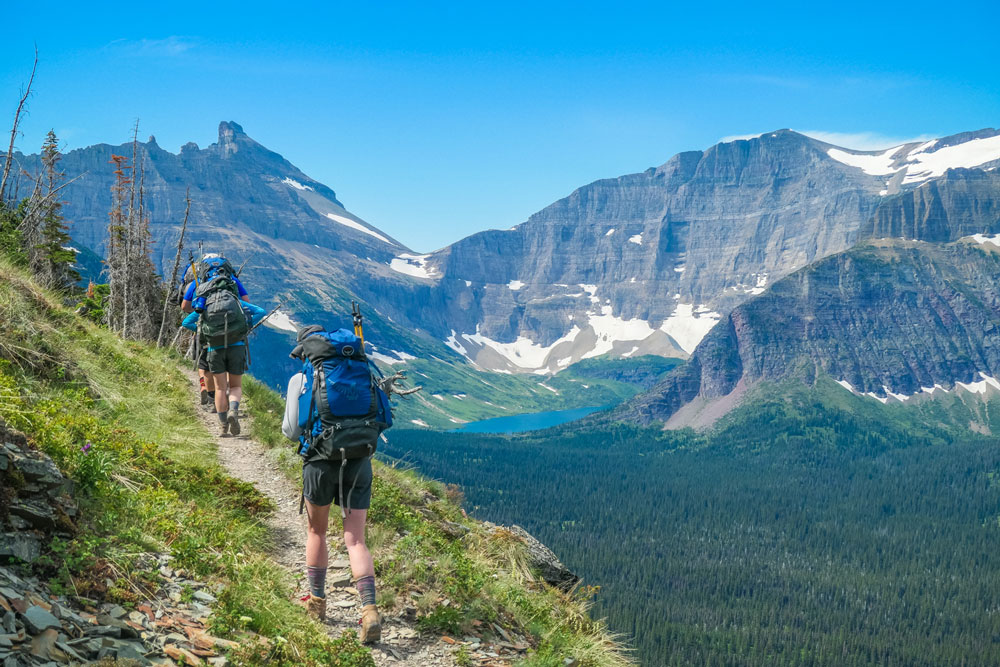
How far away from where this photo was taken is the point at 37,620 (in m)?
5.86

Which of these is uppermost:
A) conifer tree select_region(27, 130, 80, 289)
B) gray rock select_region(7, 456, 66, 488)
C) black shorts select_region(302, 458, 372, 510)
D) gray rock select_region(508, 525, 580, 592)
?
conifer tree select_region(27, 130, 80, 289)

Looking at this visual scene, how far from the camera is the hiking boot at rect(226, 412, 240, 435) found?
16.7 meters

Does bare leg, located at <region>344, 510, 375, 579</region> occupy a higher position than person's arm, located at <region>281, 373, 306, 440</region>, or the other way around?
person's arm, located at <region>281, 373, 306, 440</region>

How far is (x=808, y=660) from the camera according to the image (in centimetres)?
13212

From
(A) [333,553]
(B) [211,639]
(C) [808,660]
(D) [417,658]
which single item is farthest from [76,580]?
(C) [808,660]

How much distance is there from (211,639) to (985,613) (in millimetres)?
187703

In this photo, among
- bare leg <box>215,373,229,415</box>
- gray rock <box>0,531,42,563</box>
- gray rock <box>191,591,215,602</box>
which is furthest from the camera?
bare leg <box>215,373,229,415</box>

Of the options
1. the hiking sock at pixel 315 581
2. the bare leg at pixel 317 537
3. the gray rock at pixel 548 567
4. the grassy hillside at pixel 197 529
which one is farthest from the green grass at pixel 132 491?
the gray rock at pixel 548 567

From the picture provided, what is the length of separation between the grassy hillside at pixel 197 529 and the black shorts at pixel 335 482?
4.20ft

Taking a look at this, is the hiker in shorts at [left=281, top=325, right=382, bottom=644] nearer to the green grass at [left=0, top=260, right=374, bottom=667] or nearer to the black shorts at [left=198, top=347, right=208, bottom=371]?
the green grass at [left=0, top=260, right=374, bottom=667]

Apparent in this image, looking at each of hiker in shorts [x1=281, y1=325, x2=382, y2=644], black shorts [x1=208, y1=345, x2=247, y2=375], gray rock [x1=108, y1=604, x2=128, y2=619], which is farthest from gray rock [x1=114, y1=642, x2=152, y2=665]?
black shorts [x1=208, y1=345, x2=247, y2=375]

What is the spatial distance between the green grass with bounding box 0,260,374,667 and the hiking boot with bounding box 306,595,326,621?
0.26 meters

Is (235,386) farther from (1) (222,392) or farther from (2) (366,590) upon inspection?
(2) (366,590)

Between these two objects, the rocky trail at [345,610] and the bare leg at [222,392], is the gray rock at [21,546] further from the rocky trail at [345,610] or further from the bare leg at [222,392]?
the bare leg at [222,392]
